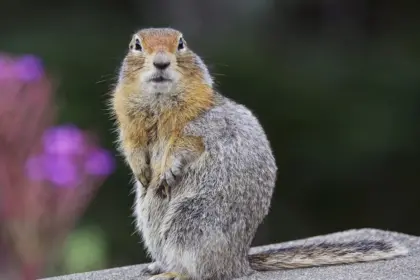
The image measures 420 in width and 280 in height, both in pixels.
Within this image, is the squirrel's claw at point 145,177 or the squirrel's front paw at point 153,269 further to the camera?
the squirrel's front paw at point 153,269

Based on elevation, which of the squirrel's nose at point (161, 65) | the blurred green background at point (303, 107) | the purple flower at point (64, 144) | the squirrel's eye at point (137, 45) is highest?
the squirrel's eye at point (137, 45)

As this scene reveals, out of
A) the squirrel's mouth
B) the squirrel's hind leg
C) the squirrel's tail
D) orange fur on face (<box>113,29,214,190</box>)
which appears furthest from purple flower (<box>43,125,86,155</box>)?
the squirrel's tail

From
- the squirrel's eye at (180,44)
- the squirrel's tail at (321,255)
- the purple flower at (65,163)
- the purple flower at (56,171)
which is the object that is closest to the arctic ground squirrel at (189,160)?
the squirrel's eye at (180,44)

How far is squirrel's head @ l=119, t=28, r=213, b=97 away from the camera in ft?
13.4

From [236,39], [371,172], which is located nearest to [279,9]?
[236,39]

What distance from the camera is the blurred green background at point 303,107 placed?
9.36 m

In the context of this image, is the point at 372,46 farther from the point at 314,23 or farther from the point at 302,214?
the point at 302,214

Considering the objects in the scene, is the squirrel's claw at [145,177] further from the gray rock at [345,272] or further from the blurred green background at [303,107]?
the blurred green background at [303,107]

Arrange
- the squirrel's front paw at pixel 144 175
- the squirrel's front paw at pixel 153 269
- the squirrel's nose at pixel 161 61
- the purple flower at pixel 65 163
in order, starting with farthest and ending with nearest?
the squirrel's front paw at pixel 153 269 < the squirrel's front paw at pixel 144 175 < the squirrel's nose at pixel 161 61 < the purple flower at pixel 65 163

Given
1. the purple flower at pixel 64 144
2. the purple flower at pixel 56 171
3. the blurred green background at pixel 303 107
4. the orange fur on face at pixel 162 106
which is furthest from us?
the blurred green background at pixel 303 107

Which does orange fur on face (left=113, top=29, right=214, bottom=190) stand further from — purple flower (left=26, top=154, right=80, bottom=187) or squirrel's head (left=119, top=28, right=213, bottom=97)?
purple flower (left=26, top=154, right=80, bottom=187)

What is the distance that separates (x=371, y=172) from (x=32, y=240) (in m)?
8.22

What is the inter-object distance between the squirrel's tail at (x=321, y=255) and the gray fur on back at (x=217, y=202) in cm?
22

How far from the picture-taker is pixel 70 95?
984 centimetres
